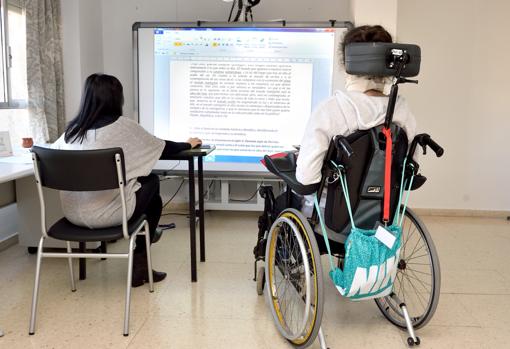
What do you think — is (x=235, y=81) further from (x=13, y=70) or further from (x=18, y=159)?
(x=18, y=159)

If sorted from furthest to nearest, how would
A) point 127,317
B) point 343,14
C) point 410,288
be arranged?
point 343,14 → point 410,288 → point 127,317

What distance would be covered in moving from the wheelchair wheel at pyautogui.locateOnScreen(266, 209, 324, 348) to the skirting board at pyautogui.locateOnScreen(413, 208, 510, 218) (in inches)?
89.2

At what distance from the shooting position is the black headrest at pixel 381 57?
4.58 feet

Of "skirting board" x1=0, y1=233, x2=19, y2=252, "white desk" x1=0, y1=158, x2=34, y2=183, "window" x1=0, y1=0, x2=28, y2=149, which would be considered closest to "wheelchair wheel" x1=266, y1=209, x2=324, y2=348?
"white desk" x1=0, y1=158, x2=34, y2=183

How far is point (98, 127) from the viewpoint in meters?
1.85

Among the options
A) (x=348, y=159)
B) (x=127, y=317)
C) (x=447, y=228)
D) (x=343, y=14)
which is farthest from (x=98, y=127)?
(x=447, y=228)

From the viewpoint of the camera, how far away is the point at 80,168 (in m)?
1.62

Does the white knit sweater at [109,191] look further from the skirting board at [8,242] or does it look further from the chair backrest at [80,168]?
the skirting board at [8,242]

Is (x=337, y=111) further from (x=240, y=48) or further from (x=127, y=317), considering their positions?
(x=240, y=48)

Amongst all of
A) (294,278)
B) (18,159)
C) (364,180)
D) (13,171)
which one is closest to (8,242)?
(18,159)

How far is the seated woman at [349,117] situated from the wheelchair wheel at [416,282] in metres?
0.43

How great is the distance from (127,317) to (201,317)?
0.32 metres

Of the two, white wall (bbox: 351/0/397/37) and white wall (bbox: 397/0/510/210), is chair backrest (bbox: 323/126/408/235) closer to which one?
white wall (bbox: 351/0/397/37)

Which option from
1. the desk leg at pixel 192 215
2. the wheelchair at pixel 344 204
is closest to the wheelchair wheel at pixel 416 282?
the wheelchair at pixel 344 204
